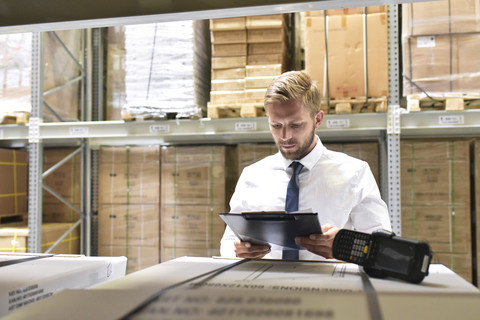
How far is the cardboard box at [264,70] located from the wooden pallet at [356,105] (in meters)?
0.51

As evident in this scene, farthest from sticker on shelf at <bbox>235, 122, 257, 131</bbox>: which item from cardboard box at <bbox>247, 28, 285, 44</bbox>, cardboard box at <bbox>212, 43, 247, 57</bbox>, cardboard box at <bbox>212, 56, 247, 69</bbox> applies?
cardboard box at <bbox>247, 28, 285, 44</bbox>

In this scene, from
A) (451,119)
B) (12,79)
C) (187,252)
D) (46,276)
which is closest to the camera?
(46,276)

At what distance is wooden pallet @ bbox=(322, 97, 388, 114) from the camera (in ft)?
11.7

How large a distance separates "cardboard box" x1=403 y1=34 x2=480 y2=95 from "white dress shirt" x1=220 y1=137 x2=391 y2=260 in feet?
4.48

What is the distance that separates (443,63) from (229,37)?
181 centimetres

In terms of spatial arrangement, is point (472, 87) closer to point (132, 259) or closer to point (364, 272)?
point (364, 272)

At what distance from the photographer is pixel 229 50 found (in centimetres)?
399

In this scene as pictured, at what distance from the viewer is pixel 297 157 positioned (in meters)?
2.60

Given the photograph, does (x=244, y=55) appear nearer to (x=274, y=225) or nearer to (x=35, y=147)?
(x=35, y=147)

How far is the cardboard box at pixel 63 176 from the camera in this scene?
16.2ft

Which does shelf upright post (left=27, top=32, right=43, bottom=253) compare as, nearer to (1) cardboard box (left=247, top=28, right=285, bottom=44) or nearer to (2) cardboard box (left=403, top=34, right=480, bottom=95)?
(1) cardboard box (left=247, top=28, right=285, bottom=44)

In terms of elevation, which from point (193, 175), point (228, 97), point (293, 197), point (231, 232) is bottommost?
point (231, 232)

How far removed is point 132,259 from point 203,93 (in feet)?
6.00

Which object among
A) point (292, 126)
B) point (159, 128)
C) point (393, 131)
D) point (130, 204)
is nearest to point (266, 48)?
point (159, 128)
